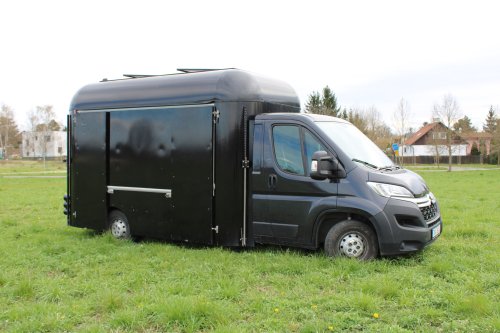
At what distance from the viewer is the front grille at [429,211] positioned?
663 centimetres

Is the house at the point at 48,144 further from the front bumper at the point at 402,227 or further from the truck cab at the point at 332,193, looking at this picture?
the front bumper at the point at 402,227

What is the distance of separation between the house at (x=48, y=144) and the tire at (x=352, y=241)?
78.4m

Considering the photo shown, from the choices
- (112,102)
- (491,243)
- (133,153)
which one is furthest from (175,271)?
(491,243)

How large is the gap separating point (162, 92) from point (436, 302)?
209 inches

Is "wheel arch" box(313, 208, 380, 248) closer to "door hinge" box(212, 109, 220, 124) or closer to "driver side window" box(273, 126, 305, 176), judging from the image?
"driver side window" box(273, 126, 305, 176)

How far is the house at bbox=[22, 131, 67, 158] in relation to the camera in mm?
80188

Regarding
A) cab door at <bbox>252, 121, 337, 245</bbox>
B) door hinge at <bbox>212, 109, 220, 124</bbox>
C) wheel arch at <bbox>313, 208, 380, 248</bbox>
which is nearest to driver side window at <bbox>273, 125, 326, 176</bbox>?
cab door at <bbox>252, 121, 337, 245</bbox>

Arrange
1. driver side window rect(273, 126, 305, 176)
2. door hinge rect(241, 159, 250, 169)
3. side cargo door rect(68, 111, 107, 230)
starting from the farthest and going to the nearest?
side cargo door rect(68, 111, 107, 230) → door hinge rect(241, 159, 250, 169) → driver side window rect(273, 126, 305, 176)

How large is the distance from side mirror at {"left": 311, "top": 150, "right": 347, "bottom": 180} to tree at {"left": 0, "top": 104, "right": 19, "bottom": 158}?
8715 centimetres

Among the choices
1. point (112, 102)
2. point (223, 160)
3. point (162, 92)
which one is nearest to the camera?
point (223, 160)

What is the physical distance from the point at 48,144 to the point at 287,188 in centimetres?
8541

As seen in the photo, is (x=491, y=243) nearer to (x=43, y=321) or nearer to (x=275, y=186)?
(x=275, y=186)

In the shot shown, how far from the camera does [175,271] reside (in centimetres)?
636

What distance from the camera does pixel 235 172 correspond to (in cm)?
740
